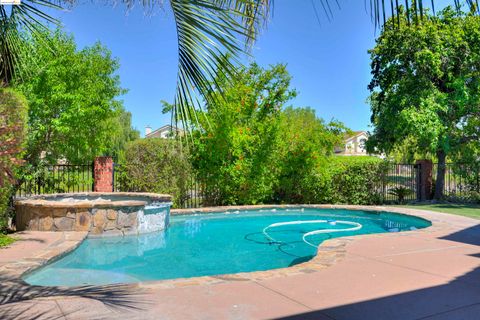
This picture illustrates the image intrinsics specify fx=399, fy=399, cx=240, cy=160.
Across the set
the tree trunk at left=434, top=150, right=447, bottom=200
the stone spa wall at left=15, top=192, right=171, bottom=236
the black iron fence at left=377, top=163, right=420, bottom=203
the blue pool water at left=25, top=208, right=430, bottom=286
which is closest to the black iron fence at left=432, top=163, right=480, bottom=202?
the tree trunk at left=434, top=150, right=447, bottom=200

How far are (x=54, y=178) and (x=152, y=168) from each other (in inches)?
113

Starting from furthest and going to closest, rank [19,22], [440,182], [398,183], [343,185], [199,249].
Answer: [440,182] < [398,183] < [343,185] < [199,249] < [19,22]

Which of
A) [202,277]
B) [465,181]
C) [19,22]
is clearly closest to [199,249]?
[202,277]

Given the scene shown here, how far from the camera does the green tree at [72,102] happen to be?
34.9 feet

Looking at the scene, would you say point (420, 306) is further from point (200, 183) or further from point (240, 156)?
point (200, 183)

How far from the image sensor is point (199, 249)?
25.7ft

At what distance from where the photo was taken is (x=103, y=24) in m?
3.69

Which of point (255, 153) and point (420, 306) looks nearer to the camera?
Result: point (420, 306)

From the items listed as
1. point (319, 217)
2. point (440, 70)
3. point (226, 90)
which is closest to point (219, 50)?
point (226, 90)

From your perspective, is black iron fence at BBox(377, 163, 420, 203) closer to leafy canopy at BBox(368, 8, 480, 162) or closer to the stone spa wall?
leafy canopy at BBox(368, 8, 480, 162)

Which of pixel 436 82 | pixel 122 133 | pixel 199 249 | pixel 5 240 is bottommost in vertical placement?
pixel 199 249

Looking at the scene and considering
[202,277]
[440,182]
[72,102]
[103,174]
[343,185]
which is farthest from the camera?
[440,182]

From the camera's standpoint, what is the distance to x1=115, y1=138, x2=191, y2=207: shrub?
41.6ft

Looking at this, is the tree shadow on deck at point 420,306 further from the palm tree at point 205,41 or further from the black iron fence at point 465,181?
the black iron fence at point 465,181
